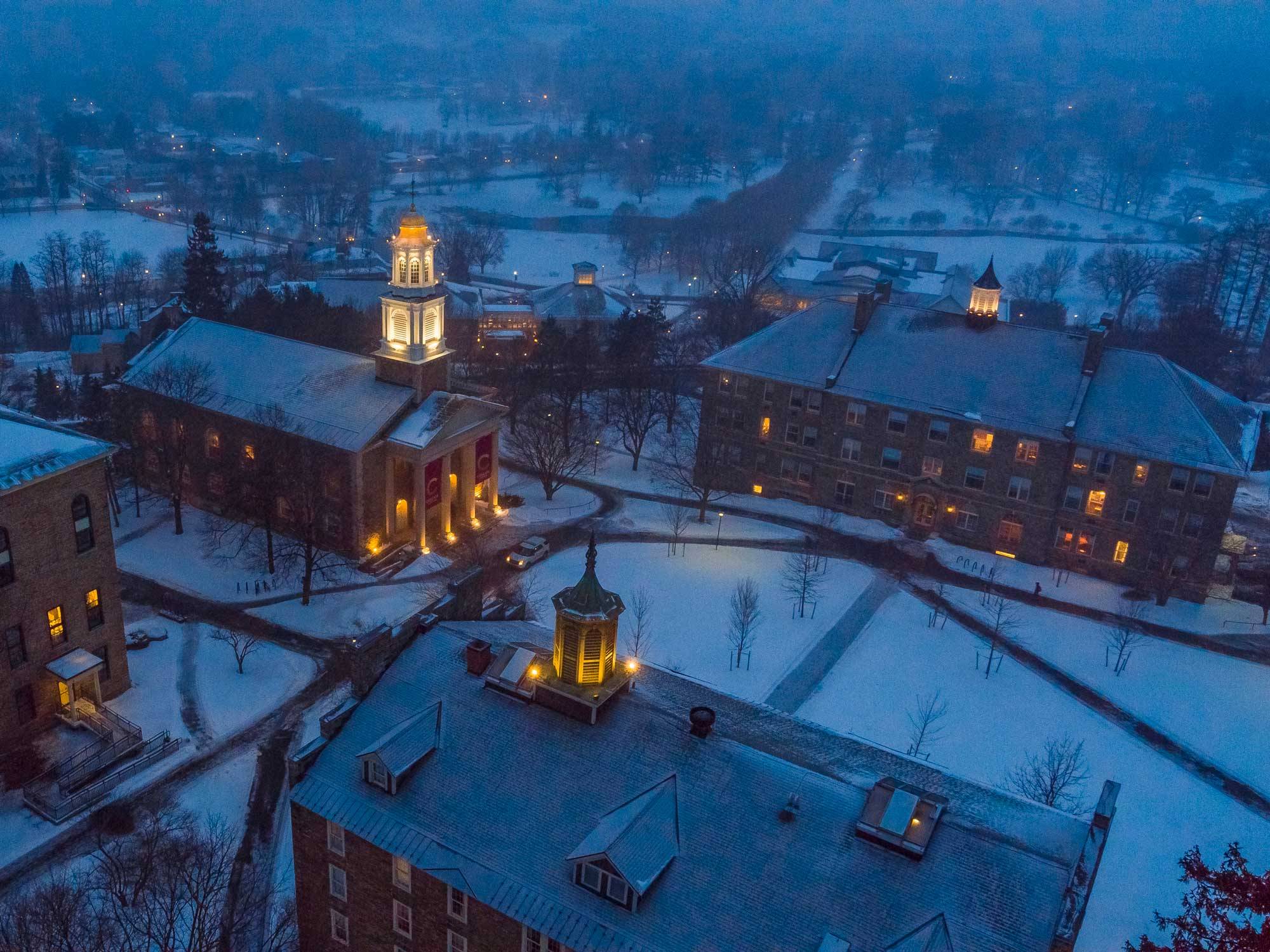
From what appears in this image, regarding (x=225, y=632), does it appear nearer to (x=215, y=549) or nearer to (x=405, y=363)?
(x=215, y=549)

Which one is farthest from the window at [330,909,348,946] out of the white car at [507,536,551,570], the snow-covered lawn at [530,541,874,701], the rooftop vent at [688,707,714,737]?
the white car at [507,536,551,570]

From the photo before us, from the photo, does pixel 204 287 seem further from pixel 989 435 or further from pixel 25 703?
pixel 989 435

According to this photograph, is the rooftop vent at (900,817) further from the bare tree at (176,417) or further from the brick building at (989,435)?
the bare tree at (176,417)

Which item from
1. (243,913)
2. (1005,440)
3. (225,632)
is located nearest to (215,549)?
(225,632)

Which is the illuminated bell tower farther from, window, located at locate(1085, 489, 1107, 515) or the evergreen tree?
window, located at locate(1085, 489, 1107, 515)

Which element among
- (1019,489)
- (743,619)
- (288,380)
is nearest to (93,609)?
(288,380)

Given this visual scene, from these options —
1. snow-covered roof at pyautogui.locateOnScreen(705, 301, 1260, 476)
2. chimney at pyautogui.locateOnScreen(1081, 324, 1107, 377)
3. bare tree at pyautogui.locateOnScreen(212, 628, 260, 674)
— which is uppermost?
chimney at pyautogui.locateOnScreen(1081, 324, 1107, 377)
